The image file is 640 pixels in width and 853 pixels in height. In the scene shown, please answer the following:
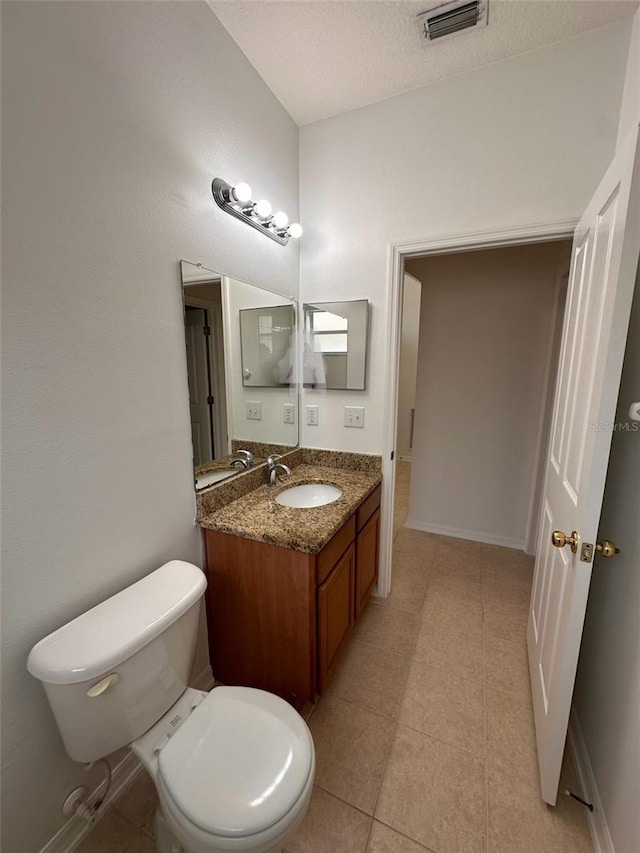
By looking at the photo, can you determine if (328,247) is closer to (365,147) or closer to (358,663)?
(365,147)

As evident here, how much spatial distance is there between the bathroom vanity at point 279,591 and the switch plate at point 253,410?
0.41 m

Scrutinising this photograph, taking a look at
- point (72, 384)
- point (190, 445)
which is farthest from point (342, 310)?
point (72, 384)

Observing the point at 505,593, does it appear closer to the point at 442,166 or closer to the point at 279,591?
the point at 279,591

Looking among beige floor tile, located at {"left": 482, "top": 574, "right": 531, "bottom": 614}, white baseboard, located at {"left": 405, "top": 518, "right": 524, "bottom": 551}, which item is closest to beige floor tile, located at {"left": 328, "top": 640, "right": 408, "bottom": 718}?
beige floor tile, located at {"left": 482, "top": 574, "right": 531, "bottom": 614}

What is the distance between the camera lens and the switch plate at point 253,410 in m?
1.73

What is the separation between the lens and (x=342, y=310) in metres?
1.89

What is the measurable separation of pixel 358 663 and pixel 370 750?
1.27ft

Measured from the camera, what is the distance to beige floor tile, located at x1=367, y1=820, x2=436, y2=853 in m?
1.04

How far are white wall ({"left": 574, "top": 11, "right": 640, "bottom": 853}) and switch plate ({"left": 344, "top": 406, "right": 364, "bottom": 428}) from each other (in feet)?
3.57

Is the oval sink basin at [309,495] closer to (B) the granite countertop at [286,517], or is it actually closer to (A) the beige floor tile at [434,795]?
(B) the granite countertop at [286,517]

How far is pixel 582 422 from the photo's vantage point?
1076 millimetres

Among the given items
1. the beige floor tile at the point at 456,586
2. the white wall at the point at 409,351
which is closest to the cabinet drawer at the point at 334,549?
the beige floor tile at the point at 456,586

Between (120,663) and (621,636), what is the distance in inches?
57.6

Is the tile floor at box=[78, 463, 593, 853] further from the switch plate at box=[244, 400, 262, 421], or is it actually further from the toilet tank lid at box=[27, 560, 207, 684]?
the switch plate at box=[244, 400, 262, 421]
